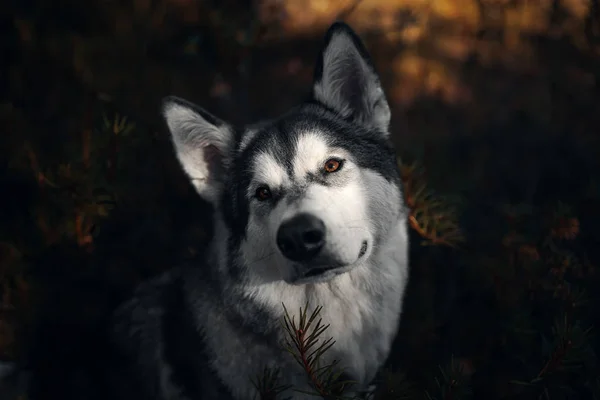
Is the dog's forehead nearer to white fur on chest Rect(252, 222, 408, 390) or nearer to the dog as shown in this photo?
the dog

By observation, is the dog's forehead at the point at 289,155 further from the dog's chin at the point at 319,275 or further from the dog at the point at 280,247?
the dog's chin at the point at 319,275

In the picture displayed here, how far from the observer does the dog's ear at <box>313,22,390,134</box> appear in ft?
8.16

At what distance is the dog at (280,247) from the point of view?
2.45 m

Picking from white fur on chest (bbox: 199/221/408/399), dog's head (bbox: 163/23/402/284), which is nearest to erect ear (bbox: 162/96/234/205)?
dog's head (bbox: 163/23/402/284)

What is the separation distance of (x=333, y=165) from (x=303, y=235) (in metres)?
0.50

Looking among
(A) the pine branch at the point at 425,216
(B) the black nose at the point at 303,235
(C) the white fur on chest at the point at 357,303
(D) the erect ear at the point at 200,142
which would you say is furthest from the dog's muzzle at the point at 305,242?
(A) the pine branch at the point at 425,216

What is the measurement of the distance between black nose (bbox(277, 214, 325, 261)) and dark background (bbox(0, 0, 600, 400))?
71 cm

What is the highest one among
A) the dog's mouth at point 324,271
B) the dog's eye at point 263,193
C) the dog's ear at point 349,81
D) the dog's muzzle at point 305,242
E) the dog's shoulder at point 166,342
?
the dog's ear at point 349,81

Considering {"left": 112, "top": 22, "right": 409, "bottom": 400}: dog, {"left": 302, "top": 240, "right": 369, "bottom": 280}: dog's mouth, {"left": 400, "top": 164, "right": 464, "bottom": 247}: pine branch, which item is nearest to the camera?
{"left": 302, "top": 240, "right": 369, "bottom": 280}: dog's mouth

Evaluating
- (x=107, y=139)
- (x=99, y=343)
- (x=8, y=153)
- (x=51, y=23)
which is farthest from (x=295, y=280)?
(x=51, y=23)

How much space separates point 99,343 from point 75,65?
2.62m

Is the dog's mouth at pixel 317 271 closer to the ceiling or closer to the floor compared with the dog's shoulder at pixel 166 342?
closer to the ceiling

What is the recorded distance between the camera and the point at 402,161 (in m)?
3.70

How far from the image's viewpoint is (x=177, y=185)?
4023mm
